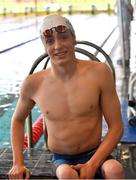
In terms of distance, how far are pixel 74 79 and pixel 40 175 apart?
68cm

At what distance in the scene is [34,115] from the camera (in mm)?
4863

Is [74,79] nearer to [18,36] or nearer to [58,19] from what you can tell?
[58,19]

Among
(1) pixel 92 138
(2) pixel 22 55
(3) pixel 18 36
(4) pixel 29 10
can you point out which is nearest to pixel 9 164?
(1) pixel 92 138

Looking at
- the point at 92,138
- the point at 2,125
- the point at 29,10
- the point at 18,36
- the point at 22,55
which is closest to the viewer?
the point at 92,138

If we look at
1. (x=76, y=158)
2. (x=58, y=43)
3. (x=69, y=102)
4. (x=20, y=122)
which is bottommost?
(x=76, y=158)

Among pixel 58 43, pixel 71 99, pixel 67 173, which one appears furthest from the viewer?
pixel 71 99

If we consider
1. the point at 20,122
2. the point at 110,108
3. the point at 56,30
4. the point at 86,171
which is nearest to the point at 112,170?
the point at 86,171

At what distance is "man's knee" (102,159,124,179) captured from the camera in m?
1.62

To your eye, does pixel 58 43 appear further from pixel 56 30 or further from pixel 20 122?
pixel 20 122

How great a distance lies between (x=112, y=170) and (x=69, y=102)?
1.24ft

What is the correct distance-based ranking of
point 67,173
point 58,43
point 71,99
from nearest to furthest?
point 67,173 → point 58,43 → point 71,99

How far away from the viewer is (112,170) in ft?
5.38

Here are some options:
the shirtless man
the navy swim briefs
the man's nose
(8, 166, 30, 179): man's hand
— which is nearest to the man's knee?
the shirtless man

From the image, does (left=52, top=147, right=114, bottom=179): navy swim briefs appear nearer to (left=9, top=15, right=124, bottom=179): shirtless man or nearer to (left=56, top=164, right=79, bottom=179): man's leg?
(left=9, top=15, right=124, bottom=179): shirtless man
